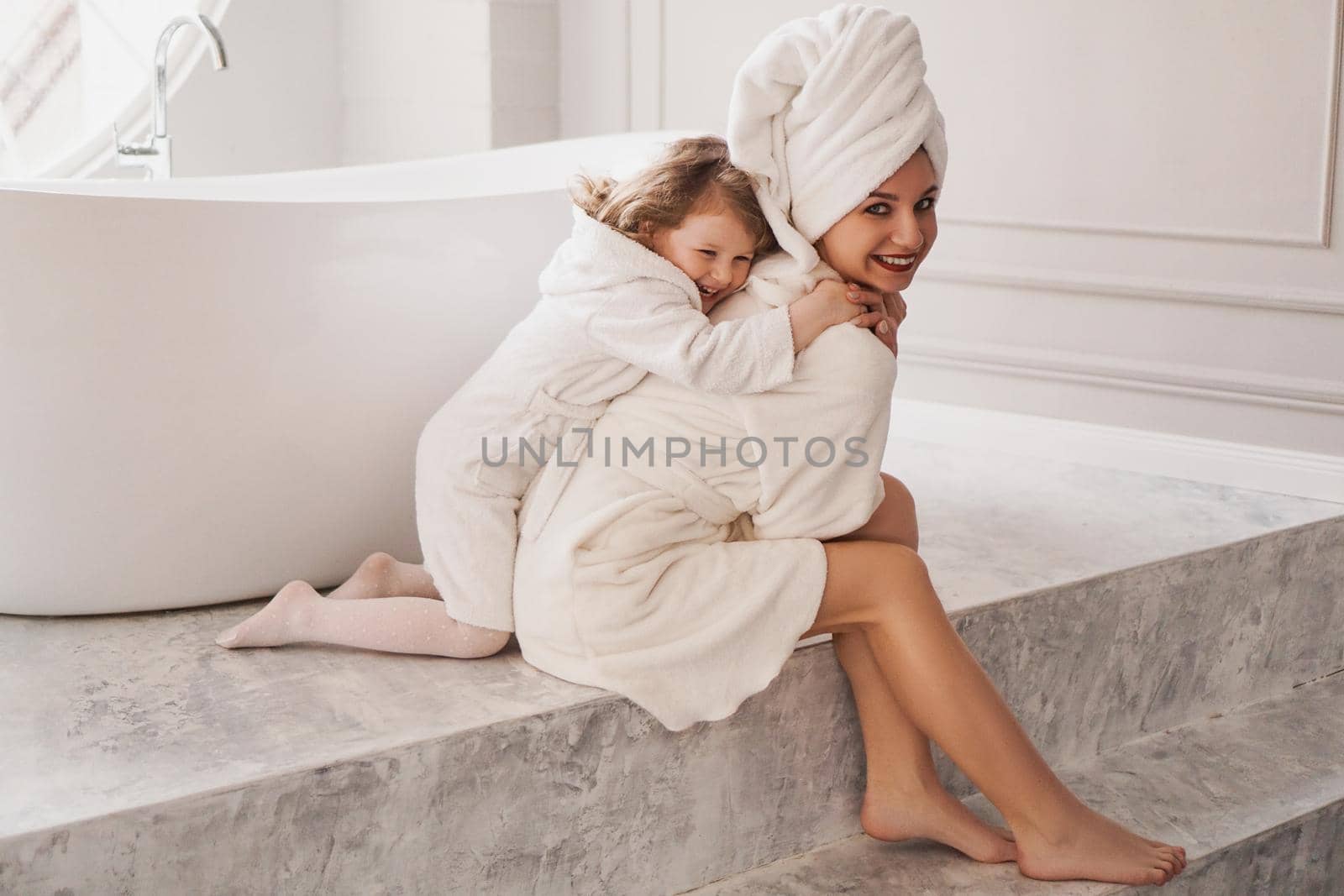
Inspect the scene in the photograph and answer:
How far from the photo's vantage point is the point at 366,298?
6.41 ft

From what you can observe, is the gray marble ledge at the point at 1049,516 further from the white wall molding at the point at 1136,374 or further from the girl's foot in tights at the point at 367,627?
the girl's foot in tights at the point at 367,627

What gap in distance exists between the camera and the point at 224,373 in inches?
73.7

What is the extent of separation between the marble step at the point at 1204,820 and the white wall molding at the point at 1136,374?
22.2 inches

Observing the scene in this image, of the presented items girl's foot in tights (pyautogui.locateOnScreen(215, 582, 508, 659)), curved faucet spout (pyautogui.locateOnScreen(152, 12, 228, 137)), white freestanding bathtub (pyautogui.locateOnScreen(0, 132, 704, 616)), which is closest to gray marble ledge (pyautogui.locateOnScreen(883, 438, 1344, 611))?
girl's foot in tights (pyautogui.locateOnScreen(215, 582, 508, 659))

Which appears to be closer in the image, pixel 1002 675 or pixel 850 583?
pixel 850 583

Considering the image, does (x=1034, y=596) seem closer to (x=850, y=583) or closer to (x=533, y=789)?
(x=850, y=583)

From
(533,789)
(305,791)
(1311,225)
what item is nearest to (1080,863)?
(533,789)

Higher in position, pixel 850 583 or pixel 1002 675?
pixel 850 583

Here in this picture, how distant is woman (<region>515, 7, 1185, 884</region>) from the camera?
1.59 meters

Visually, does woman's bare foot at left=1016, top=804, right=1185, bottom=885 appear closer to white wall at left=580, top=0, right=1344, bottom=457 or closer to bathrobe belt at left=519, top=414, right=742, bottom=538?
bathrobe belt at left=519, top=414, right=742, bottom=538

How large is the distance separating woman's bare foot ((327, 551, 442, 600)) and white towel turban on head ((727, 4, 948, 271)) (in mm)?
679

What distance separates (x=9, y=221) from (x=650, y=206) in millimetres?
791

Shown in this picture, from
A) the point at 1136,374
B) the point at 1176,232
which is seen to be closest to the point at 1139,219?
the point at 1176,232

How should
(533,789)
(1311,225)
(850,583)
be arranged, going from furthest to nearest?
(1311,225), (850,583), (533,789)
